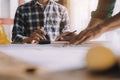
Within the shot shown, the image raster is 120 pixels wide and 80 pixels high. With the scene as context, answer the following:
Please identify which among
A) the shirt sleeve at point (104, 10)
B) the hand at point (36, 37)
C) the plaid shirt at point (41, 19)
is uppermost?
the shirt sleeve at point (104, 10)

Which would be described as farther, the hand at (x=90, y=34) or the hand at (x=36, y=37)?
the hand at (x=36, y=37)

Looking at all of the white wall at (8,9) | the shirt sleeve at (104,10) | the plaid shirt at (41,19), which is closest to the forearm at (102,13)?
the shirt sleeve at (104,10)

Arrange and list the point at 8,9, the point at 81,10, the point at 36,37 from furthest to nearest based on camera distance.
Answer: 1. the point at 8,9
2. the point at 81,10
3. the point at 36,37

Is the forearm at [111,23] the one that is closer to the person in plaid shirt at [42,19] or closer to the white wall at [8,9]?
the person in plaid shirt at [42,19]

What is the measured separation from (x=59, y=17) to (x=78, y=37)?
48.9 inches

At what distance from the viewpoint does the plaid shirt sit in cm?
205

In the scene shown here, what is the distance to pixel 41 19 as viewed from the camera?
2.10 m

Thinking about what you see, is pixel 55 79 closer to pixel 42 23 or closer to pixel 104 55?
pixel 104 55

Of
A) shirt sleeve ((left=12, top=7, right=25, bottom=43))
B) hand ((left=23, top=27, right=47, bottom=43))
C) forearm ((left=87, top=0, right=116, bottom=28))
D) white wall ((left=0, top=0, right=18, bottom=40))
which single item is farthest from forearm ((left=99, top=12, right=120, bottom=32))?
white wall ((left=0, top=0, right=18, bottom=40))

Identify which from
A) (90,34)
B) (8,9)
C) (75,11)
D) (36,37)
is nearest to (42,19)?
(36,37)

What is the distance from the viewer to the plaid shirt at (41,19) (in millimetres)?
2045

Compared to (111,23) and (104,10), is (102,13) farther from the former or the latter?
(111,23)

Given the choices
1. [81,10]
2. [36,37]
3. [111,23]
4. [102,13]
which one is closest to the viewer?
[111,23]

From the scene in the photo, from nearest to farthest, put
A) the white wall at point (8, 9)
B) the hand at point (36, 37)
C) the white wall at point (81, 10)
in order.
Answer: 1. the hand at point (36, 37)
2. the white wall at point (81, 10)
3. the white wall at point (8, 9)
